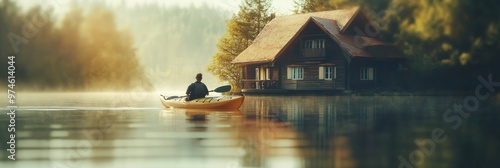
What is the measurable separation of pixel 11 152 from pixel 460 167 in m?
7.68

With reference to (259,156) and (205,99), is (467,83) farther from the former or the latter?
(259,156)

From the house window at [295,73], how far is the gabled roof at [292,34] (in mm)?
1947

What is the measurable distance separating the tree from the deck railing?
697 cm

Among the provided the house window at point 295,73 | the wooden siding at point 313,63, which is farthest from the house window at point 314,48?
the house window at point 295,73

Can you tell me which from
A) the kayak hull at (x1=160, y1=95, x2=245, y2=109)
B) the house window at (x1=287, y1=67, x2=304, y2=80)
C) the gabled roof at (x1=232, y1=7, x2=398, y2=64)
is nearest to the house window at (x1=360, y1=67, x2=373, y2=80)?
the gabled roof at (x1=232, y1=7, x2=398, y2=64)

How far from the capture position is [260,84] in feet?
198

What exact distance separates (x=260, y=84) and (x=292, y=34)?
5.30 meters

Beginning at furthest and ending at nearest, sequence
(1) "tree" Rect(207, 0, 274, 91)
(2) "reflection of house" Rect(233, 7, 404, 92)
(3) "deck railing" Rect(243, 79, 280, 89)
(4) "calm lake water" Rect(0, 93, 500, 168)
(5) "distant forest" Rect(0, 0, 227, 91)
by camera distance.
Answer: (1) "tree" Rect(207, 0, 274, 91) → (5) "distant forest" Rect(0, 0, 227, 91) → (3) "deck railing" Rect(243, 79, 280, 89) → (2) "reflection of house" Rect(233, 7, 404, 92) → (4) "calm lake water" Rect(0, 93, 500, 168)

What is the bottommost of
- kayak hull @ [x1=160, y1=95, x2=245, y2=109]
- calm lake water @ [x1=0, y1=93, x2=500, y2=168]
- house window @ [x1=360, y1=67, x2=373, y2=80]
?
calm lake water @ [x1=0, y1=93, x2=500, y2=168]

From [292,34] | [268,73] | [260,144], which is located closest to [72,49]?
[268,73]

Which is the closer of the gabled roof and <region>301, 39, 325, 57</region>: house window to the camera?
the gabled roof

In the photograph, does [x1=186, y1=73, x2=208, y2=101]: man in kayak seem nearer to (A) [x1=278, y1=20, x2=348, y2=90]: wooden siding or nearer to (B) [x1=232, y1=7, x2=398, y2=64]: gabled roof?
(B) [x1=232, y1=7, x2=398, y2=64]: gabled roof

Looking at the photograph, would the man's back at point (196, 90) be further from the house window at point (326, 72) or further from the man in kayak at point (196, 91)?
the house window at point (326, 72)

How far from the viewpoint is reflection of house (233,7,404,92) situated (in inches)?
2156
